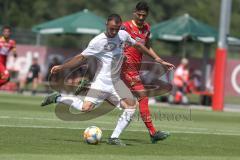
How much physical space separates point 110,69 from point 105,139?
139 cm

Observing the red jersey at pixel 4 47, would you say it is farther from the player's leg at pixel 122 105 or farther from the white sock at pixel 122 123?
the white sock at pixel 122 123

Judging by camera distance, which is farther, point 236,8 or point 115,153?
point 236,8

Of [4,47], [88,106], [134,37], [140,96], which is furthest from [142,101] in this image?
[4,47]

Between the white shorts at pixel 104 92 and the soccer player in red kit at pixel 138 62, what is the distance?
0.21 metres

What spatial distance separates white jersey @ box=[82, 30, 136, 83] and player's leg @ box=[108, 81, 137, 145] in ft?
1.06

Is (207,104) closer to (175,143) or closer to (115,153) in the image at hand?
(175,143)

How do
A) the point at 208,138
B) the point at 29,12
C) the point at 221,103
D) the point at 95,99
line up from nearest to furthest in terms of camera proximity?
the point at 95,99 < the point at 208,138 < the point at 221,103 < the point at 29,12

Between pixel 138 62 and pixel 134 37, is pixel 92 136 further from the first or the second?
pixel 134 37

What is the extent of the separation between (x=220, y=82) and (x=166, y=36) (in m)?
6.42

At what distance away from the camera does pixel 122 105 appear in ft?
45.2

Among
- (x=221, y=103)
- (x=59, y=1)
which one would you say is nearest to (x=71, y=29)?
(x=221, y=103)

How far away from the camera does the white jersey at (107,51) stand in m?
13.4

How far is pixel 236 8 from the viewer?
92938 millimetres

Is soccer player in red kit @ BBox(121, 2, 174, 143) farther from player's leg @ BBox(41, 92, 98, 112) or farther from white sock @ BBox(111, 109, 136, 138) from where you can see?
player's leg @ BBox(41, 92, 98, 112)
